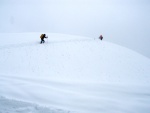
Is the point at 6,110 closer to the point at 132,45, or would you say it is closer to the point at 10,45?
the point at 10,45

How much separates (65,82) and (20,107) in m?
5.04

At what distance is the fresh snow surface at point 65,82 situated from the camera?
9.06 metres

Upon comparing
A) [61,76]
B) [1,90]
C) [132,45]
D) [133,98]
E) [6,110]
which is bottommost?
[6,110]

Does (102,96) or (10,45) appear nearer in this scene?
(102,96)

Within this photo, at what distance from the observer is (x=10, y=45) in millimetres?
21484

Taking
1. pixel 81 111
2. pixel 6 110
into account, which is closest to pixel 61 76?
pixel 81 111

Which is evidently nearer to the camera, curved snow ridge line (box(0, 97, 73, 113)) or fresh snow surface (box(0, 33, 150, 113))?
curved snow ridge line (box(0, 97, 73, 113))

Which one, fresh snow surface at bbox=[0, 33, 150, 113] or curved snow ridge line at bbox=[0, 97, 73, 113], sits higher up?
fresh snow surface at bbox=[0, 33, 150, 113]

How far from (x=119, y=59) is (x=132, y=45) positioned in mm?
184236

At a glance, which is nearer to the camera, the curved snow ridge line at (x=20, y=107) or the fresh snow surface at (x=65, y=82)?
the curved snow ridge line at (x=20, y=107)

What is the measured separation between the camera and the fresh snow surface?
906 centimetres

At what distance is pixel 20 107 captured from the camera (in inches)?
323

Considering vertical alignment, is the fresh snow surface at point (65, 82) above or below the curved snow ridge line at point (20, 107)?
above

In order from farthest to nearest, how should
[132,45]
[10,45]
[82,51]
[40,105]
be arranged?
[132,45] < [82,51] < [10,45] < [40,105]
